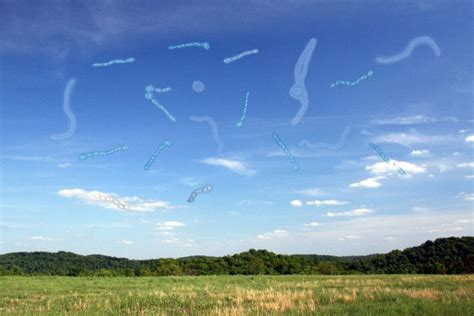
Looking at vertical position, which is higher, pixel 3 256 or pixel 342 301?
pixel 3 256

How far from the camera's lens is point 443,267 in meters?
92.1

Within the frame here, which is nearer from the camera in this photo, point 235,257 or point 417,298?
point 417,298

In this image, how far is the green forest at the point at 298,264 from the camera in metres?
86.7

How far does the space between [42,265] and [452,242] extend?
88.8 metres

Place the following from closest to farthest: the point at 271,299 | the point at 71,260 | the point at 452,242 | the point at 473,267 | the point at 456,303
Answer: the point at 456,303 < the point at 271,299 < the point at 473,267 < the point at 452,242 < the point at 71,260

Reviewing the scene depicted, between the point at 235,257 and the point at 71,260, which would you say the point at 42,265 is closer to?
the point at 71,260

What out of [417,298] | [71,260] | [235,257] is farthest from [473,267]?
[71,260]

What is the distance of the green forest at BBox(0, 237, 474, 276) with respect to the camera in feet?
284

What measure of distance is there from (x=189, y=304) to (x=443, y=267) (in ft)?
262

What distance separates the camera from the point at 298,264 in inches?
3792

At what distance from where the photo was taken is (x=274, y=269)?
96750 millimetres

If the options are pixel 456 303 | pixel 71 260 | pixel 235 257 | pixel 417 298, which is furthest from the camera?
pixel 71 260

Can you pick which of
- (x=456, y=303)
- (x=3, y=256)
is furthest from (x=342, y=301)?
(x=3, y=256)

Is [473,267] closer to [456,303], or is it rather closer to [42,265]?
[456,303]
